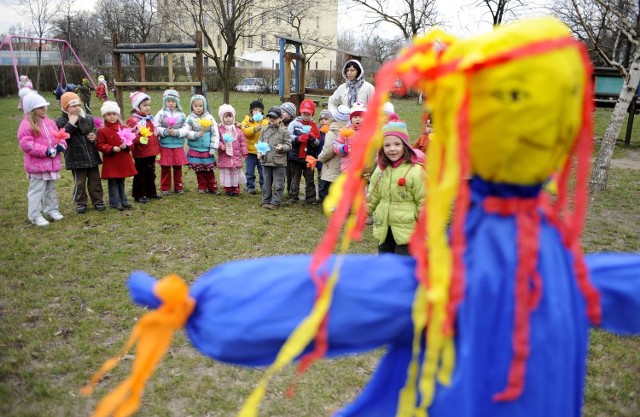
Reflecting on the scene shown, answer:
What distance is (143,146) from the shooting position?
764cm

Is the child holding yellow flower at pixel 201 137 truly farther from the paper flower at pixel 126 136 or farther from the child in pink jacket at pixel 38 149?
the child in pink jacket at pixel 38 149

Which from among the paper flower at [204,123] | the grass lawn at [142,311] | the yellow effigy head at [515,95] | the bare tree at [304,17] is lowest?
the grass lawn at [142,311]

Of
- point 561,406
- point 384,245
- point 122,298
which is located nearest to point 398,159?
point 384,245

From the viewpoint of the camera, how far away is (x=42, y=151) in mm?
6340

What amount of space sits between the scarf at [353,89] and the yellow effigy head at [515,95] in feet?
20.2

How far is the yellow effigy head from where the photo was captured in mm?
1270

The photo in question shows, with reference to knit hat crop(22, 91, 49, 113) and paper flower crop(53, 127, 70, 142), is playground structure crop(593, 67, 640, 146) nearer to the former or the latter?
paper flower crop(53, 127, 70, 142)

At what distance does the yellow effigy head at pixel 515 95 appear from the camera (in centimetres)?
127

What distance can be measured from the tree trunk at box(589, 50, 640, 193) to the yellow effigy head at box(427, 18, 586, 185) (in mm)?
7963

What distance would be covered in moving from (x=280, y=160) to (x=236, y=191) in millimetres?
1410

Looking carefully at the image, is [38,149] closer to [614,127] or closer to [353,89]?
[353,89]

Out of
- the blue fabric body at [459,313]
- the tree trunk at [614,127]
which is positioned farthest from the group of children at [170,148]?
the tree trunk at [614,127]

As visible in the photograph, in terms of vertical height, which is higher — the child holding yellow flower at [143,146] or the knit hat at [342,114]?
the knit hat at [342,114]

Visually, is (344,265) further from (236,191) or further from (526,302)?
(236,191)
